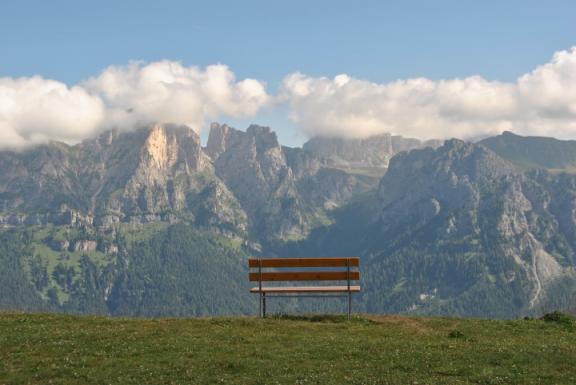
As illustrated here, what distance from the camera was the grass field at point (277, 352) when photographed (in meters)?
23.8

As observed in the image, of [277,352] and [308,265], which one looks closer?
[277,352]

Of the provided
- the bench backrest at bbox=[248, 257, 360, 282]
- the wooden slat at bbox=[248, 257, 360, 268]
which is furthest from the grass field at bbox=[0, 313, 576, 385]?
the wooden slat at bbox=[248, 257, 360, 268]

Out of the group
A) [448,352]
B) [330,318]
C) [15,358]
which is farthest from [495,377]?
[15,358]

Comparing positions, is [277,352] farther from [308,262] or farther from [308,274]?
[308,274]

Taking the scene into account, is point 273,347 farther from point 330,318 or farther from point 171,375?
point 330,318

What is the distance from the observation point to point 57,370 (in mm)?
24734

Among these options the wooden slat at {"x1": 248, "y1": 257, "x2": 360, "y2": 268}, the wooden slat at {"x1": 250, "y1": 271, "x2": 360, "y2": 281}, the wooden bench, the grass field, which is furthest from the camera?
the wooden slat at {"x1": 250, "y1": 271, "x2": 360, "y2": 281}

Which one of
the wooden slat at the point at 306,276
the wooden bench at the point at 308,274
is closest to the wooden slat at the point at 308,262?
the wooden bench at the point at 308,274

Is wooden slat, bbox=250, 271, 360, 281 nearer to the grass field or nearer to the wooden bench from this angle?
the wooden bench

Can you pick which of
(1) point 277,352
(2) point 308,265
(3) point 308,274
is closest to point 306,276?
(3) point 308,274

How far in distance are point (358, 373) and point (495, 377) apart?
16.4 ft

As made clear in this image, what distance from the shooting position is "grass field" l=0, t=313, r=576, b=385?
23.8 m

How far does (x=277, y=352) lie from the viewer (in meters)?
27.3

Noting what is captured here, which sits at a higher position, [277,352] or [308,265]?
[308,265]
